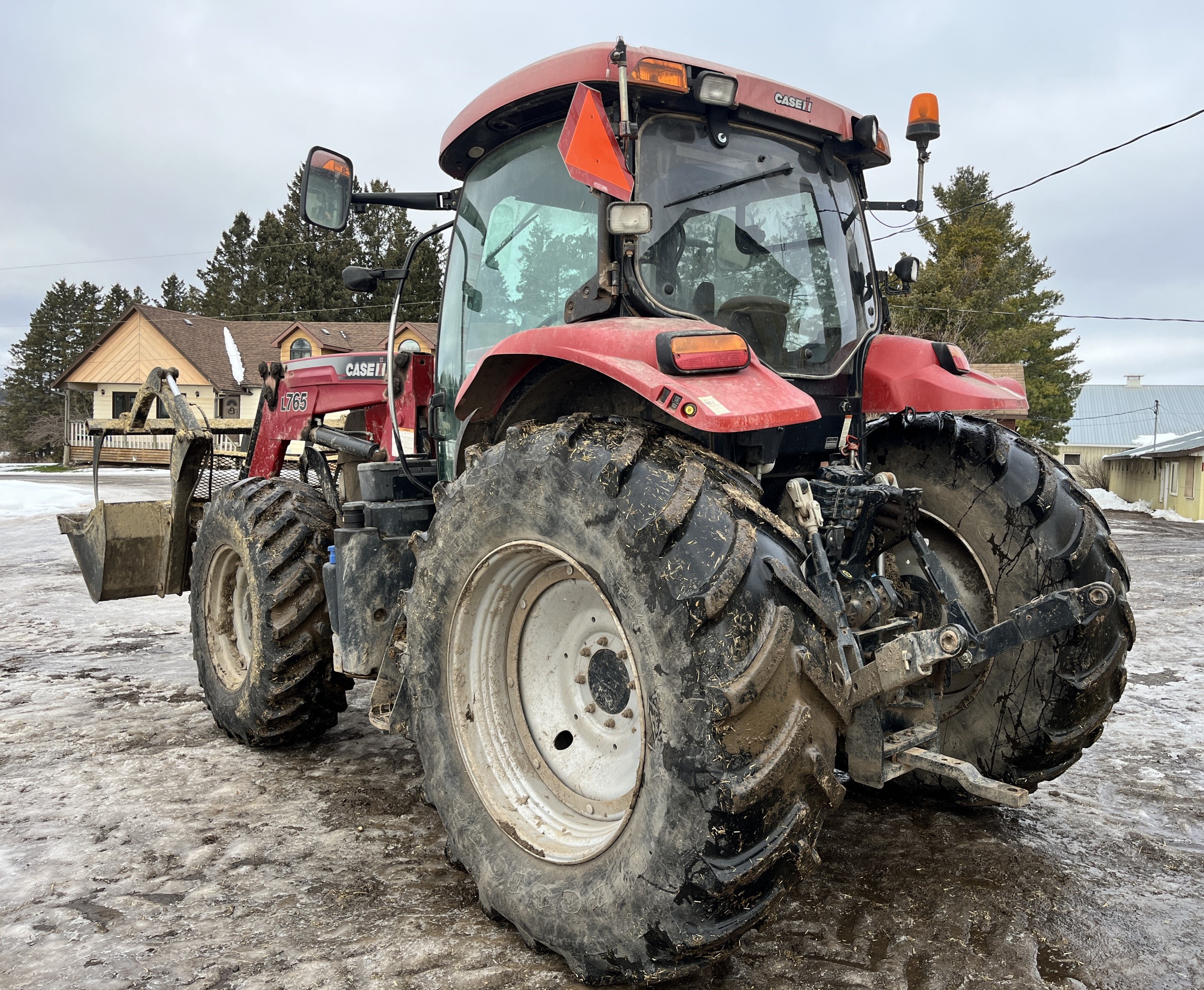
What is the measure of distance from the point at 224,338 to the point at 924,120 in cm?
4300

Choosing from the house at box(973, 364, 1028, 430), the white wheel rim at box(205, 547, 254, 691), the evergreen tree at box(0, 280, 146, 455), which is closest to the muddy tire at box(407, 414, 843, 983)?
the house at box(973, 364, 1028, 430)

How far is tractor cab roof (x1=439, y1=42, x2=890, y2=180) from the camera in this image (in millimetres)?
2680

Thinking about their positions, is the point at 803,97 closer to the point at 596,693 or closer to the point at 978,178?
the point at 596,693

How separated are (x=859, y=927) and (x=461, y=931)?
3.67 feet

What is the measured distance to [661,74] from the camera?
8.41 feet

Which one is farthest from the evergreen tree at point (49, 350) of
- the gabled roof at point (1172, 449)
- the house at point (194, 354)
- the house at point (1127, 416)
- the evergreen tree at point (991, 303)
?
the house at point (1127, 416)

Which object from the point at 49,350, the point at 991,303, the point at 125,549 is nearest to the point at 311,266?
the point at 49,350

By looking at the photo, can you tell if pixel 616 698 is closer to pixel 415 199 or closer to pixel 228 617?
pixel 415 199

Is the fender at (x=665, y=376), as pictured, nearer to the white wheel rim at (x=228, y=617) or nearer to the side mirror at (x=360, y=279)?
the side mirror at (x=360, y=279)

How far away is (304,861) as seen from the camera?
300 centimetres

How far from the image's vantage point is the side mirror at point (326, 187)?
142 inches

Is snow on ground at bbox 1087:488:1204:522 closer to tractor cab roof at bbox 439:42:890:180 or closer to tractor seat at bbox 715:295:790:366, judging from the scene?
tractor cab roof at bbox 439:42:890:180

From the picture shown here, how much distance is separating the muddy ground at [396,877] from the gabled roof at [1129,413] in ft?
192

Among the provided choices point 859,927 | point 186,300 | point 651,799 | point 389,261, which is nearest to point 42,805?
point 651,799
